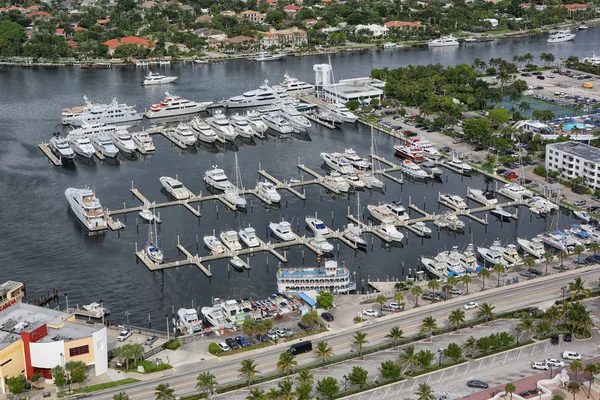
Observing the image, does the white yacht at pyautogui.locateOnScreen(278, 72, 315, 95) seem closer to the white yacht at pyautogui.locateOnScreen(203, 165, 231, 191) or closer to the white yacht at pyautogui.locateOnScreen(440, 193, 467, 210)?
the white yacht at pyautogui.locateOnScreen(203, 165, 231, 191)

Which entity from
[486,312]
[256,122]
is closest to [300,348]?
[486,312]

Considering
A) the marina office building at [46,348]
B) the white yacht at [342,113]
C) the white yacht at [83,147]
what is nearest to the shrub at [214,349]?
the marina office building at [46,348]

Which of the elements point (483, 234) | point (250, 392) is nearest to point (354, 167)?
point (483, 234)

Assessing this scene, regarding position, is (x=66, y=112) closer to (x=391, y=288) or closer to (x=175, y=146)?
(x=175, y=146)

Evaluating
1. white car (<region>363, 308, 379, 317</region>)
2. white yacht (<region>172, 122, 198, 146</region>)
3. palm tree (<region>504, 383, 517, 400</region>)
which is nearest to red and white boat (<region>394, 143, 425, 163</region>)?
white yacht (<region>172, 122, 198, 146</region>)

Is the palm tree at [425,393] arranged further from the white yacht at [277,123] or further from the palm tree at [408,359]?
the white yacht at [277,123]

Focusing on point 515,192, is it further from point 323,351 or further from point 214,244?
point 323,351
